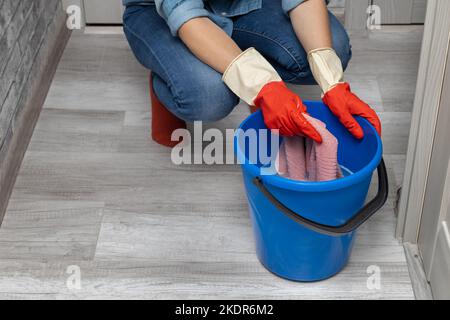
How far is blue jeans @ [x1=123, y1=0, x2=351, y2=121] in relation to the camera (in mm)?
1612

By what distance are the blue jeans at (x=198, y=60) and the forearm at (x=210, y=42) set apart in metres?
0.04

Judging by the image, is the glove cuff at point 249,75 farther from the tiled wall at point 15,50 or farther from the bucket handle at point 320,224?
the tiled wall at point 15,50

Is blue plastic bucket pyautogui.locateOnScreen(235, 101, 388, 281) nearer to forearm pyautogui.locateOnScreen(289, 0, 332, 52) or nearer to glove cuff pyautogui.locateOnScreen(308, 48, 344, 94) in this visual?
glove cuff pyautogui.locateOnScreen(308, 48, 344, 94)

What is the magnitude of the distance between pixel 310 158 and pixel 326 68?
183 mm

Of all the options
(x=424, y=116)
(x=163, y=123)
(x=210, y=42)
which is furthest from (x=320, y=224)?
(x=163, y=123)

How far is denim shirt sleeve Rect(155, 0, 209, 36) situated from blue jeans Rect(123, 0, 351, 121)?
8 cm

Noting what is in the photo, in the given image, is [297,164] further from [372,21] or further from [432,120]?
[372,21]

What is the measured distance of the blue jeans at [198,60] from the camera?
161 cm

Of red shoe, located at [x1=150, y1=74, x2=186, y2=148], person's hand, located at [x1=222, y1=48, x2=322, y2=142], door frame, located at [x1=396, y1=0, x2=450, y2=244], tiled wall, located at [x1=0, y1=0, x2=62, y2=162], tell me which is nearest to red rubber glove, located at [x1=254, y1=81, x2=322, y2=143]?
person's hand, located at [x1=222, y1=48, x2=322, y2=142]

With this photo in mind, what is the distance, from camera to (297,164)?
4.89 ft

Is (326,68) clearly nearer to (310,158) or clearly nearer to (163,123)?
(310,158)

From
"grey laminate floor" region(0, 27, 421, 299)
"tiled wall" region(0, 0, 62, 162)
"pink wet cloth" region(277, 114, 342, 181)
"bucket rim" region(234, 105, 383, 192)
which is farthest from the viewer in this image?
"tiled wall" region(0, 0, 62, 162)
